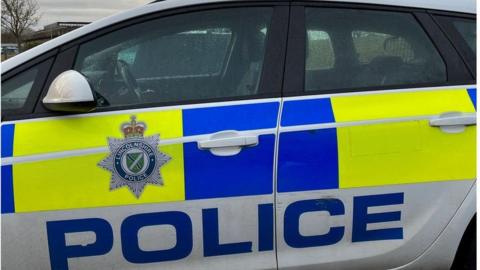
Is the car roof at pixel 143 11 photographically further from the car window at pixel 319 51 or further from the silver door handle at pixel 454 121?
the silver door handle at pixel 454 121

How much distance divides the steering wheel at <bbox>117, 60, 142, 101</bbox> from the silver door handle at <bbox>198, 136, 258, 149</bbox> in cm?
33

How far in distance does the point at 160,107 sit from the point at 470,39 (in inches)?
51.7

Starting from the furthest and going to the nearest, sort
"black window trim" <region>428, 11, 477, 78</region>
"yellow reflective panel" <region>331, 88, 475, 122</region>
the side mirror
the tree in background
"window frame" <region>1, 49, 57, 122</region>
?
the tree in background → "black window trim" <region>428, 11, 477, 78</region> → "yellow reflective panel" <region>331, 88, 475, 122</region> → "window frame" <region>1, 49, 57, 122</region> → the side mirror

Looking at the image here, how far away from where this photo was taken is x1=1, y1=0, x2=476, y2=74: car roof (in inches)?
73.0

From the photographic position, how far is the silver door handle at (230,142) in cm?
181

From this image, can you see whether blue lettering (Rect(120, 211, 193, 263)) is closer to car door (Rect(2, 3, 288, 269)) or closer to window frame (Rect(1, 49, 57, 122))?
car door (Rect(2, 3, 288, 269))

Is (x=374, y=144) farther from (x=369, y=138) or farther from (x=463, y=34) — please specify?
(x=463, y=34)

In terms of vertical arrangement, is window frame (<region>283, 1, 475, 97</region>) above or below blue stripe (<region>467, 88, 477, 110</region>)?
above

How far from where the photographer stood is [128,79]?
1.94m

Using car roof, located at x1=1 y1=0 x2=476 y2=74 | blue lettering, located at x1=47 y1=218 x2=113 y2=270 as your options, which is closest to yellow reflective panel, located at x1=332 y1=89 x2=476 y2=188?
car roof, located at x1=1 y1=0 x2=476 y2=74

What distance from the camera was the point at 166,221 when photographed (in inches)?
71.2

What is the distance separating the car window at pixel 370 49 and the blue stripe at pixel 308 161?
28 centimetres

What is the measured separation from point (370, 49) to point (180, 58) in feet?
2.58

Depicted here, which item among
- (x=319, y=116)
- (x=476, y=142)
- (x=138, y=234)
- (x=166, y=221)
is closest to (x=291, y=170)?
(x=319, y=116)
